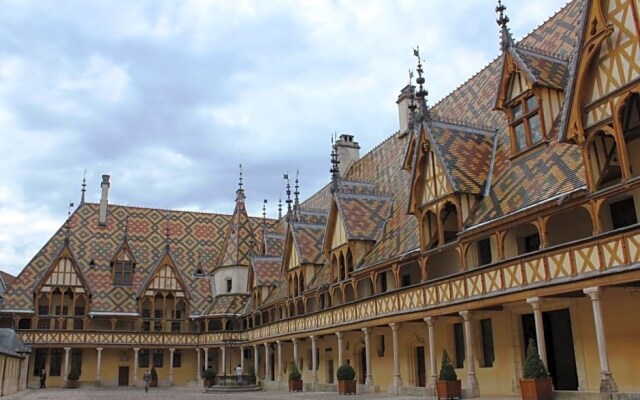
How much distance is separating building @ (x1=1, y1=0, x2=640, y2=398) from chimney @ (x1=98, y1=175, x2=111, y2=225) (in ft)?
19.6

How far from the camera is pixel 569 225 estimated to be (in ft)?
55.4

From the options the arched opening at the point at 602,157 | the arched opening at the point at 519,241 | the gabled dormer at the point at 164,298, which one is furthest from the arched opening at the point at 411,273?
the gabled dormer at the point at 164,298

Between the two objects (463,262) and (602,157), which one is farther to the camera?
(463,262)

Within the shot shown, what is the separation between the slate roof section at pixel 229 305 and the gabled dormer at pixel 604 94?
33151mm

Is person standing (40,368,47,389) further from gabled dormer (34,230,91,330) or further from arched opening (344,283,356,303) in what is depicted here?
arched opening (344,283,356,303)

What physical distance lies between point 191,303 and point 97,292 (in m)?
6.76

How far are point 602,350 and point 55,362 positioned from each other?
38.0m

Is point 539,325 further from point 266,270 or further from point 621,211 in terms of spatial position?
point 266,270

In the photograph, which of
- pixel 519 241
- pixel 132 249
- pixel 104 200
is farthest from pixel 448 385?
pixel 104 200

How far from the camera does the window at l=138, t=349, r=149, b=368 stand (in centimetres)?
4425

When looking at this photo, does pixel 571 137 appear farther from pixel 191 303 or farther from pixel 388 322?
pixel 191 303

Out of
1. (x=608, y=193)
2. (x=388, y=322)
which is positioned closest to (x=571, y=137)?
(x=608, y=193)

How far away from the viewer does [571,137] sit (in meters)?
15.0

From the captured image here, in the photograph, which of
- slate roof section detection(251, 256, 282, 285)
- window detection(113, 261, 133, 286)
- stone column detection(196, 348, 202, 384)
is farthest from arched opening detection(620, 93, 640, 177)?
window detection(113, 261, 133, 286)
